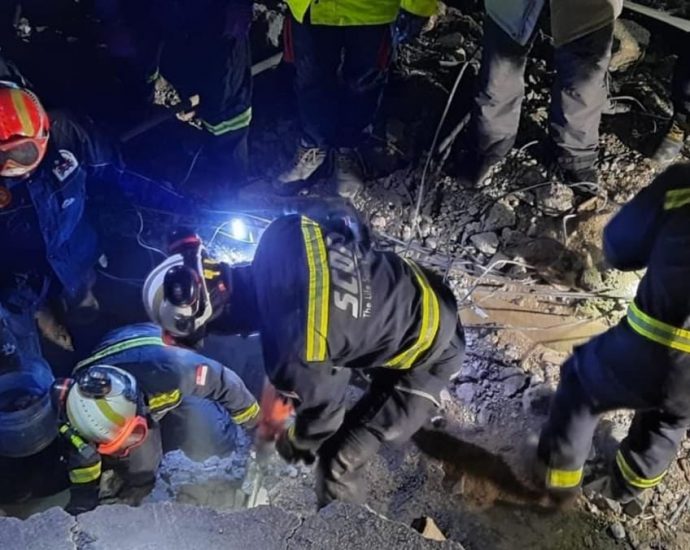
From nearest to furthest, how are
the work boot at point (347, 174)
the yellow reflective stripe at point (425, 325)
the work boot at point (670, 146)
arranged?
the yellow reflective stripe at point (425, 325), the work boot at point (670, 146), the work boot at point (347, 174)

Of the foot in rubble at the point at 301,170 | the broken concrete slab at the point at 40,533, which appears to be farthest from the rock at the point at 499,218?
the broken concrete slab at the point at 40,533

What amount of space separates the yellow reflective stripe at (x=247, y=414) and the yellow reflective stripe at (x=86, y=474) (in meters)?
0.78

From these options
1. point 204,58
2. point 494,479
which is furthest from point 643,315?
point 204,58

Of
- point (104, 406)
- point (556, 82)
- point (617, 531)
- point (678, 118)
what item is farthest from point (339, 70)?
point (617, 531)

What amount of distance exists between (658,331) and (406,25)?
7.74ft

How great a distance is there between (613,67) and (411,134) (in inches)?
59.2

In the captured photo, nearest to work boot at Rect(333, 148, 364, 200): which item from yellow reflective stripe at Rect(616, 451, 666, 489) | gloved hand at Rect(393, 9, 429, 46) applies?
gloved hand at Rect(393, 9, 429, 46)

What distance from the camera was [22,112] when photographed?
12.8ft

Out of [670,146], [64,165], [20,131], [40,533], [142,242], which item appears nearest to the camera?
[40,533]

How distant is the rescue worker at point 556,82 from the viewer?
3814 mm

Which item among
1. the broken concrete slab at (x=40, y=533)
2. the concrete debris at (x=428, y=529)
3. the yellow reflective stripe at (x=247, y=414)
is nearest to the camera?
the broken concrete slab at (x=40, y=533)

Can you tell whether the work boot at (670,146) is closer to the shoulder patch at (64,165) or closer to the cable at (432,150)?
the cable at (432,150)

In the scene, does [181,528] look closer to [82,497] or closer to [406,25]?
[82,497]

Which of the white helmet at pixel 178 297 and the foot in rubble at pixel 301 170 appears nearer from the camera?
the white helmet at pixel 178 297
